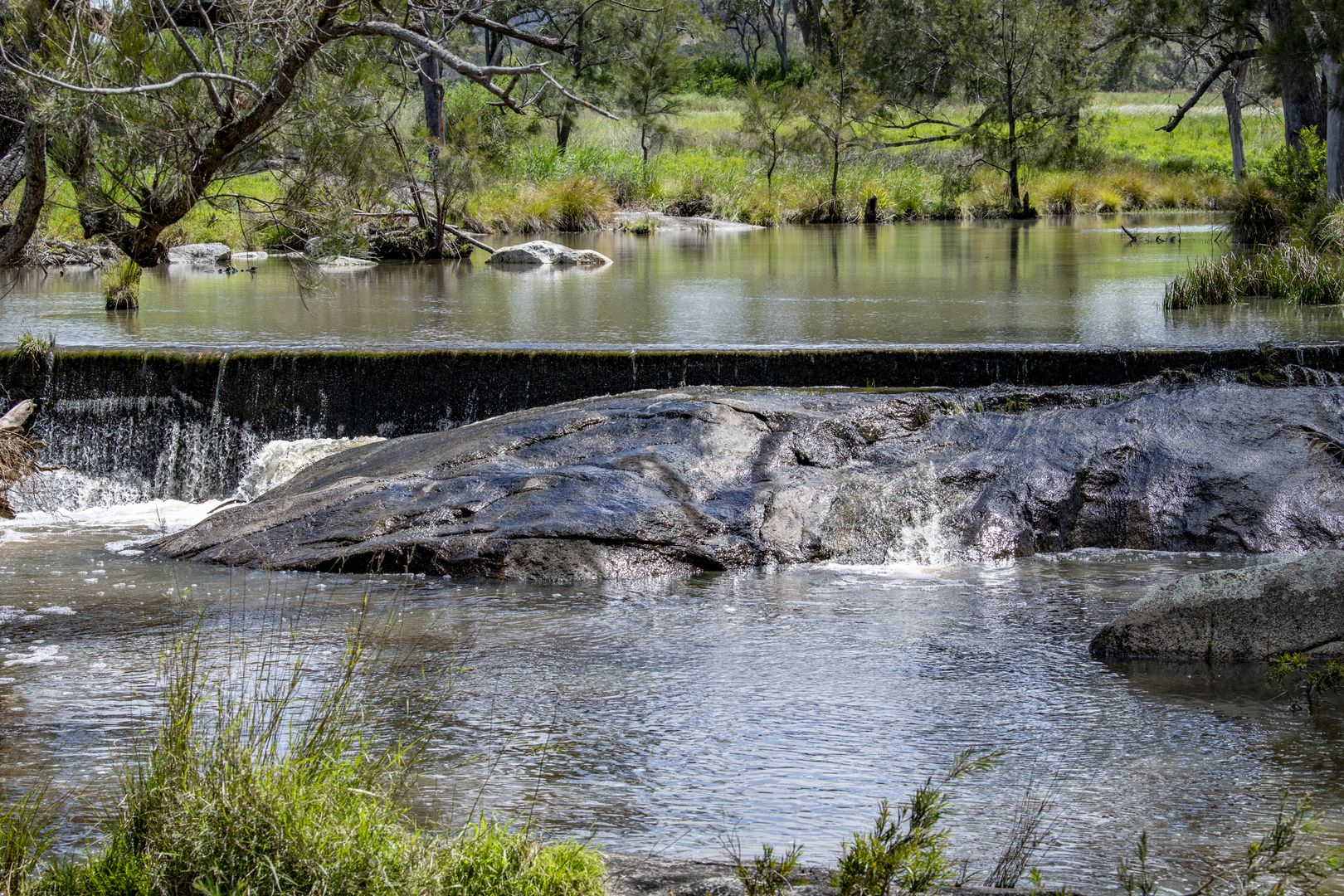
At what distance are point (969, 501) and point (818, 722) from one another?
3242mm

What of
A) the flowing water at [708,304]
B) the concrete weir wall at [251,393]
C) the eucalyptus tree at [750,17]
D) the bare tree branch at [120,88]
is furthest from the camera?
Result: the eucalyptus tree at [750,17]

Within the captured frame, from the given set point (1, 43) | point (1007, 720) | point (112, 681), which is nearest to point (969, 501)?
point (1007, 720)

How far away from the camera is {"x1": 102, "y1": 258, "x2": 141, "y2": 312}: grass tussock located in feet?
47.1

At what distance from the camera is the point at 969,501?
8.06 m

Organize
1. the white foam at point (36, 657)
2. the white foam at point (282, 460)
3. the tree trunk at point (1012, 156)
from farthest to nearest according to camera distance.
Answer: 1. the tree trunk at point (1012, 156)
2. the white foam at point (282, 460)
3. the white foam at point (36, 657)

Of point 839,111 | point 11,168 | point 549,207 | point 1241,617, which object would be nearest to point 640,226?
point 549,207

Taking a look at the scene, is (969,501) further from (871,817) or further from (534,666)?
(871,817)

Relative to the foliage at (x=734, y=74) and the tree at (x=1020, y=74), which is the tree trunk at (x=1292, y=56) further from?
the foliage at (x=734, y=74)

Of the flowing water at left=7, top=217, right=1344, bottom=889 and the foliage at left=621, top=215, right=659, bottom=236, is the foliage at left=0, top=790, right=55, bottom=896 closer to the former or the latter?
the flowing water at left=7, top=217, right=1344, bottom=889

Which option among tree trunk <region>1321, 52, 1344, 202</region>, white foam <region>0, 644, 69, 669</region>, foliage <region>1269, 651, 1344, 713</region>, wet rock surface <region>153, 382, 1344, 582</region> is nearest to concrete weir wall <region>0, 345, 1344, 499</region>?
wet rock surface <region>153, 382, 1344, 582</region>

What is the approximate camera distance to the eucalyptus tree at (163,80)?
5.42m

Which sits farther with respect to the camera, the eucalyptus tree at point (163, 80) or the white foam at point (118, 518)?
the white foam at point (118, 518)

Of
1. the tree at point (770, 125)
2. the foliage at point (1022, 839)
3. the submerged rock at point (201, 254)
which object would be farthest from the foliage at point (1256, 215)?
the foliage at point (1022, 839)

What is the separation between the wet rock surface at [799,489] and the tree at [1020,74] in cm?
2441
